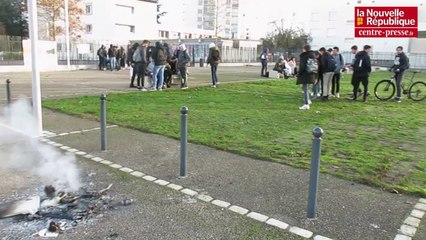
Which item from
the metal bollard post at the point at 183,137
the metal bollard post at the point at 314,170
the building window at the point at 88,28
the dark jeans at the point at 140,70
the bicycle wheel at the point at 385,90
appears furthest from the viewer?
the building window at the point at 88,28

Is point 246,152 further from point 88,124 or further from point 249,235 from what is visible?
point 88,124

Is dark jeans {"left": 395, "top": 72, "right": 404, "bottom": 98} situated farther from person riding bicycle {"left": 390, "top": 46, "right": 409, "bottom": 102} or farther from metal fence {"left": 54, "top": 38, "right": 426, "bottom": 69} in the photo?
metal fence {"left": 54, "top": 38, "right": 426, "bottom": 69}

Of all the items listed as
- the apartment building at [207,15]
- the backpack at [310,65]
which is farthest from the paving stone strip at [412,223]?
the apartment building at [207,15]

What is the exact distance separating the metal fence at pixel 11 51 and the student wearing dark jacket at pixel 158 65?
1543cm

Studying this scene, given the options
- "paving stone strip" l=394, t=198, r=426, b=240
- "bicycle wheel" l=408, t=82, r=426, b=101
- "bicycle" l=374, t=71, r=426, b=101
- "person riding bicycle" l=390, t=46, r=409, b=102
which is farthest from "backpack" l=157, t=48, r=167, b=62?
"paving stone strip" l=394, t=198, r=426, b=240

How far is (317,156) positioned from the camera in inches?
155

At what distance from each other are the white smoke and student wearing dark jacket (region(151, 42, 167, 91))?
6.06 meters

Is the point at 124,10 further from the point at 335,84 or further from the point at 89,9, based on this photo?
the point at 335,84

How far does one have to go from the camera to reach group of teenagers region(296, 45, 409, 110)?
35.2ft

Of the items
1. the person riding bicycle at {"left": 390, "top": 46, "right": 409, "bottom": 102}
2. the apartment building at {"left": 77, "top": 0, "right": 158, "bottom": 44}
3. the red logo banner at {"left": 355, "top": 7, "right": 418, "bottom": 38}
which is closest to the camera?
the person riding bicycle at {"left": 390, "top": 46, "right": 409, "bottom": 102}

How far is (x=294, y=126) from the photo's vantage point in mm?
8609

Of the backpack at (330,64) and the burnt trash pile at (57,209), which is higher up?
the backpack at (330,64)

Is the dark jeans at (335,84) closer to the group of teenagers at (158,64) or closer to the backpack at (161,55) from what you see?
the group of teenagers at (158,64)

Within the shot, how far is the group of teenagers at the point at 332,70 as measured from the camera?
10.7 meters
